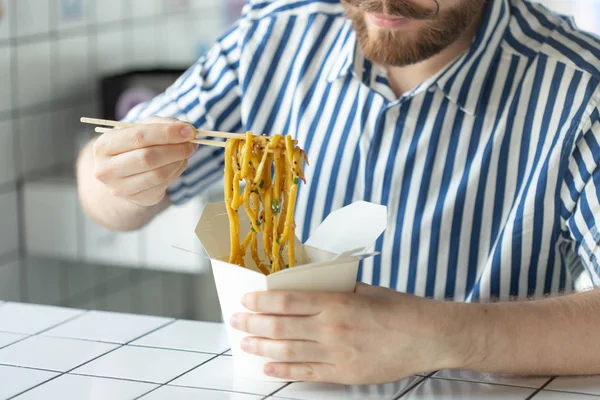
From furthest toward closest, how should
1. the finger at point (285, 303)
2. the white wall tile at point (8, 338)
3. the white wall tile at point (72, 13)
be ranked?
1. the white wall tile at point (72, 13)
2. the white wall tile at point (8, 338)
3. the finger at point (285, 303)

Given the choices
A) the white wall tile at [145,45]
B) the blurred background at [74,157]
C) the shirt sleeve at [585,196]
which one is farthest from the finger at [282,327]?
the white wall tile at [145,45]

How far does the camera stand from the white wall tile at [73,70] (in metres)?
3.23

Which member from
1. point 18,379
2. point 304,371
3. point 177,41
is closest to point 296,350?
point 304,371

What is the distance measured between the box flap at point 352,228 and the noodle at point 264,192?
0.05 meters

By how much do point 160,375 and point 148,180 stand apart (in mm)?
298

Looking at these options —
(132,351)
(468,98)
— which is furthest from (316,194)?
(132,351)

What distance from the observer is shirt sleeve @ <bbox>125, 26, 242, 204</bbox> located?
1896 millimetres

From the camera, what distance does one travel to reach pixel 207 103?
6.21ft

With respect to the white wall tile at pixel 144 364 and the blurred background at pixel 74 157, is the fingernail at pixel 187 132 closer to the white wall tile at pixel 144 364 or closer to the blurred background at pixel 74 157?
the white wall tile at pixel 144 364

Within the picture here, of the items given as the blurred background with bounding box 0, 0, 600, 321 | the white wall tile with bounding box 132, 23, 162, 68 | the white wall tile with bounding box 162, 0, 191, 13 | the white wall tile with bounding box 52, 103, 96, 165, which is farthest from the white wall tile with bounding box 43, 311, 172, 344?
the white wall tile with bounding box 162, 0, 191, 13

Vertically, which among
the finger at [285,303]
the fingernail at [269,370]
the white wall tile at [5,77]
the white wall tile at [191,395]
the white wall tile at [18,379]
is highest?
the white wall tile at [5,77]

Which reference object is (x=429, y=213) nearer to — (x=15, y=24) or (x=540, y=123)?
(x=540, y=123)

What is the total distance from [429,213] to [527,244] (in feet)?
0.58

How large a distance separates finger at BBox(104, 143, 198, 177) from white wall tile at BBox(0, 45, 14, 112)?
175 cm
